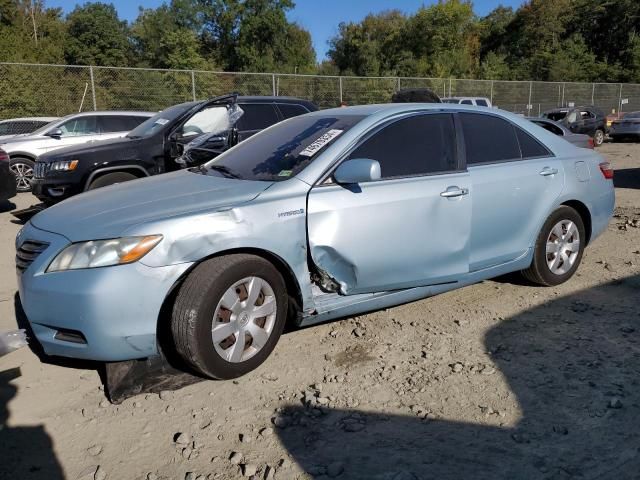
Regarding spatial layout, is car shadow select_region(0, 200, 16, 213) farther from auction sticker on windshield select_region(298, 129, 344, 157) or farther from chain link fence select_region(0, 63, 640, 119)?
auction sticker on windshield select_region(298, 129, 344, 157)

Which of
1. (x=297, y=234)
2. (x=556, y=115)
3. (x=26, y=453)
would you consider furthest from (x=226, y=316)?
(x=556, y=115)

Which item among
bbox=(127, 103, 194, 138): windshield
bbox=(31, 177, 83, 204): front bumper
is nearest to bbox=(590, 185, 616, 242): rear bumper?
bbox=(127, 103, 194, 138): windshield

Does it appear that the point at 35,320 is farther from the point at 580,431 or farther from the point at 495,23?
the point at 495,23

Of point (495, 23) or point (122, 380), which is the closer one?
point (122, 380)

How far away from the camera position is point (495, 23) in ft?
213

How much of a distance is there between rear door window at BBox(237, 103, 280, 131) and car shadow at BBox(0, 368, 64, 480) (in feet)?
18.3

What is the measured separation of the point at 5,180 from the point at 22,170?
285cm

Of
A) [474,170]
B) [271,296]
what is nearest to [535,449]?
[271,296]

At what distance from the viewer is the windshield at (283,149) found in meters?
3.73

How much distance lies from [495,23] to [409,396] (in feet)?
228

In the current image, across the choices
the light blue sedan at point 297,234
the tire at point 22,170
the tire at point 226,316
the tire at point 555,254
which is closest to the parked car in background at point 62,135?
the tire at point 22,170

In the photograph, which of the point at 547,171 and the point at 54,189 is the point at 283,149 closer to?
the point at 547,171

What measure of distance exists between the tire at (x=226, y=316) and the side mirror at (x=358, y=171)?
0.72 m

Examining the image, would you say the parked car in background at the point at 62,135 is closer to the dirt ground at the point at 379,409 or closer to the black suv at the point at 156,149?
the black suv at the point at 156,149
